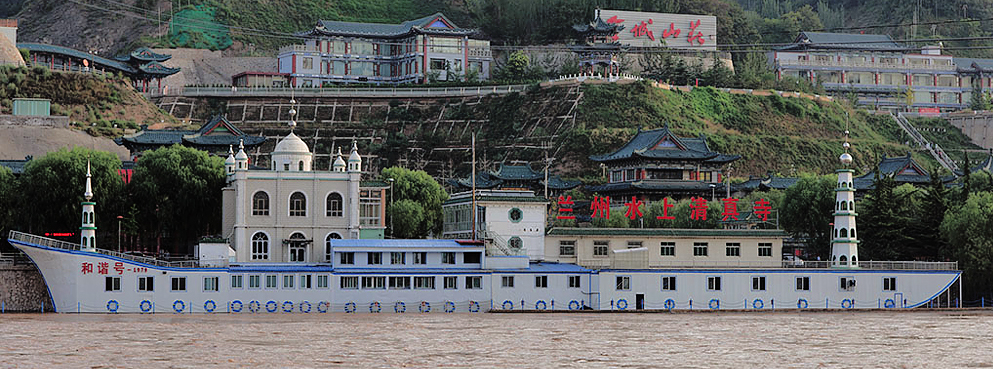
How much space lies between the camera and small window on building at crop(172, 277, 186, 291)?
69125 mm

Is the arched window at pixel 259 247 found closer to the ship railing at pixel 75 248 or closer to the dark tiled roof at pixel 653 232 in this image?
the ship railing at pixel 75 248

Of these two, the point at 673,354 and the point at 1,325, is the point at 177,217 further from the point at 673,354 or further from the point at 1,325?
the point at 673,354

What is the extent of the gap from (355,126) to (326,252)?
60.8 meters

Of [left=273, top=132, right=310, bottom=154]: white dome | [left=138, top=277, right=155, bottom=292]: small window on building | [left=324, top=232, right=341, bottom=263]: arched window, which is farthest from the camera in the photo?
[left=273, top=132, right=310, bottom=154]: white dome

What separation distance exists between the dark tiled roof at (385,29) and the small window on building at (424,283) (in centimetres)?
7627

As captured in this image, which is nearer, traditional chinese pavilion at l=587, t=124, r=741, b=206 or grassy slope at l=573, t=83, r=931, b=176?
traditional chinese pavilion at l=587, t=124, r=741, b=206

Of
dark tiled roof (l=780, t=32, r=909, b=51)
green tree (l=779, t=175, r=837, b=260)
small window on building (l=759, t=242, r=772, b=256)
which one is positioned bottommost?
small window on building (l=759, t=242, r=772, b=256)

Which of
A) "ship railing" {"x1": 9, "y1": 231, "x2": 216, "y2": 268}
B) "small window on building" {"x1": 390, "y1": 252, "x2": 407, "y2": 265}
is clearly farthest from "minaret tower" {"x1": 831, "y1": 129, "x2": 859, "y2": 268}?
"ship railing" {"x1": 9, "y1": 231, "x2": 216, "y2": 268}

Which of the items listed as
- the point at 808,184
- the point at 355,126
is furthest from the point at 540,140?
the point at 808,184

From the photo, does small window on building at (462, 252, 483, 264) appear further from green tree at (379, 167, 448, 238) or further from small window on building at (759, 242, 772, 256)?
green tree at (379, 167, 448, 238)

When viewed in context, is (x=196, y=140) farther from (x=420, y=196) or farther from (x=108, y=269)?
(x=108, y=269)

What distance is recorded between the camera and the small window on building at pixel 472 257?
7188 cm

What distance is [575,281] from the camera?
7281 cm

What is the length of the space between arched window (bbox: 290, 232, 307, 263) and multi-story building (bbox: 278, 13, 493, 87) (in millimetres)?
70036
